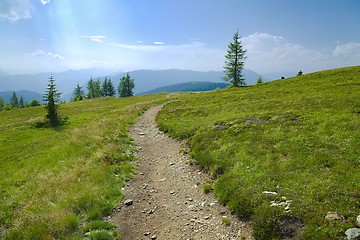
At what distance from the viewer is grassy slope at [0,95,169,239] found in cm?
1060

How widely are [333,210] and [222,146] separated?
8.69 m

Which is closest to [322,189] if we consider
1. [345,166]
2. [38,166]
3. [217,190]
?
[345,166]

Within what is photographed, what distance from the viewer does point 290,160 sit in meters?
13.3

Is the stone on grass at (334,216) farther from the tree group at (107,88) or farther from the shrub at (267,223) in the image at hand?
the tree group at (107,88)

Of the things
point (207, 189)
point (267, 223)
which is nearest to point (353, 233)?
point (267, 223)

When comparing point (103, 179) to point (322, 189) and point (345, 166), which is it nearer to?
point (322, 189)

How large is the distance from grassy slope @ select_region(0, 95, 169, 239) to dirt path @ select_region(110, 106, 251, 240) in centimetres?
106

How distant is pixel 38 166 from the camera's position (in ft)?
64.7

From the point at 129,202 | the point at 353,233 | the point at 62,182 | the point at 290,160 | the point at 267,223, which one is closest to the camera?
the point at 353,233

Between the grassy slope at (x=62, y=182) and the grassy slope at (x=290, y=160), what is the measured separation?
565cm

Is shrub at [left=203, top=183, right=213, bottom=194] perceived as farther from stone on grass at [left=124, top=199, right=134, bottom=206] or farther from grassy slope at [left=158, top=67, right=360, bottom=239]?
stone on grass at [left=124, top=199, right=134, bottom=206]

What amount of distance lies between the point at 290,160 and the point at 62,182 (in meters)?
12.7

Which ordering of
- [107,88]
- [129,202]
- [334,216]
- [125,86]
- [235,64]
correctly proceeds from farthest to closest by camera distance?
1. [107,88]
2. [125,86]
3. [235,64]
4. [129,202]
5. [334,216]

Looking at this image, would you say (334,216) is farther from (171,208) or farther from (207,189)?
(171,208)
